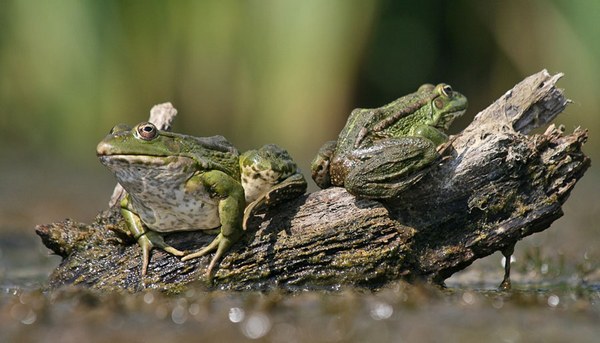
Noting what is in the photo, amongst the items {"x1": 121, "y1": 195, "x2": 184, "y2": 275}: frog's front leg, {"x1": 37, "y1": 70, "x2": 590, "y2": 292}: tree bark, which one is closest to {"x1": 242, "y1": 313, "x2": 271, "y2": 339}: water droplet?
{"x1": 37, "y1": 70, "x2": 590, "y2": 292}: tree bark

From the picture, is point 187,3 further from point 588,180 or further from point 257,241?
point 257,241

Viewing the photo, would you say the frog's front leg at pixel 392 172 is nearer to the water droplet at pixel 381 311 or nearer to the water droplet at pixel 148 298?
the water droplet at pixel 381 311

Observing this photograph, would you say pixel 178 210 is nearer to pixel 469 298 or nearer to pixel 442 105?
pixel 469 298

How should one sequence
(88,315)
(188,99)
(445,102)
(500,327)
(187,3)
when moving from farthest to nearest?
(188,99) → (187,3) → (445,102) → (88,315) → (500,327)

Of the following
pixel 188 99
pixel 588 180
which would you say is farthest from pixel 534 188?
pixel 188 99

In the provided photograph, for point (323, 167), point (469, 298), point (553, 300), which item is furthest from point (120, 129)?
point (553, 300)

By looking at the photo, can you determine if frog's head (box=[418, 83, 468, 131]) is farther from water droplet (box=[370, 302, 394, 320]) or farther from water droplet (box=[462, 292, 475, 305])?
water droplet (box=[370, 302, 394, 320])
